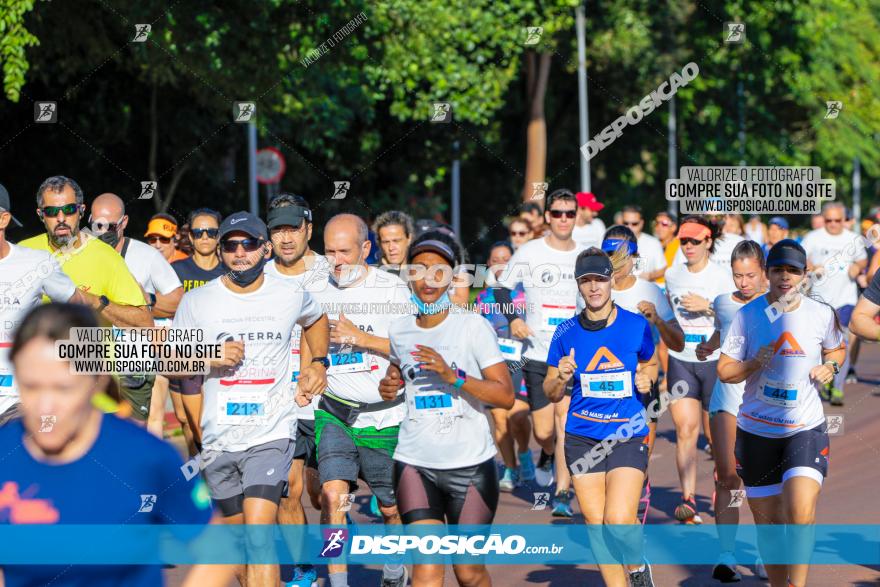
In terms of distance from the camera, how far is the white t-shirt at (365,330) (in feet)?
23.3

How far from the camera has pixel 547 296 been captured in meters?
9.76

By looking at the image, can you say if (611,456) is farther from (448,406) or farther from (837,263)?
(837,263)

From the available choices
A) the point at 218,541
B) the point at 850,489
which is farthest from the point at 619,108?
the point at 218,541

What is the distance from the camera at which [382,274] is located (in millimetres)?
7242

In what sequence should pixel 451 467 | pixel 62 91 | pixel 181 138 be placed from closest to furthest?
pixel 451 467
pixel 62 91
pixel 181 138

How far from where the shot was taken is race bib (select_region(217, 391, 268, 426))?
6176 mm

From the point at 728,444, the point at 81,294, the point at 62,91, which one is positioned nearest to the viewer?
the point at 81,294

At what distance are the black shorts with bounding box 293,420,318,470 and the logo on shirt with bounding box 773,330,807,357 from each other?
2737 millimetres

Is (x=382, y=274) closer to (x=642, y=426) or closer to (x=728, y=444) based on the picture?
(x=642, y=426)

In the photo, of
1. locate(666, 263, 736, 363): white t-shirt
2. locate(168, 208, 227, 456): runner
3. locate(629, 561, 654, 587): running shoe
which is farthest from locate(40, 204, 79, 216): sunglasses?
locate(666, 263, 736, 363): white t-shirt

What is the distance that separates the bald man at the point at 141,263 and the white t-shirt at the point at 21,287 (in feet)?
6.58

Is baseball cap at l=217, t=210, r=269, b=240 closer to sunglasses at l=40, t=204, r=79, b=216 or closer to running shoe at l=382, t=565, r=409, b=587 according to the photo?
sunglasses at l=40, t=204, r=79, b=216

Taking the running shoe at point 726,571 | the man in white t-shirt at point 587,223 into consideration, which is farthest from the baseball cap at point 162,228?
the running shoe at point 726,571

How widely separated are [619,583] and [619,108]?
3331cm
